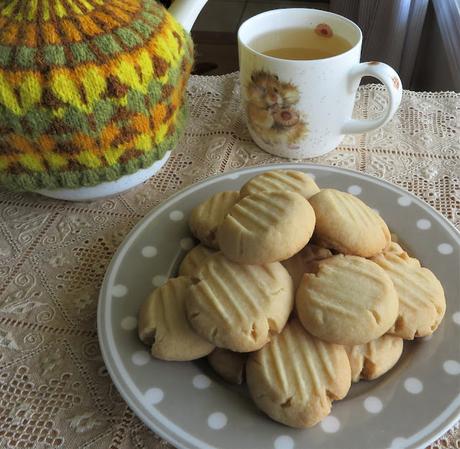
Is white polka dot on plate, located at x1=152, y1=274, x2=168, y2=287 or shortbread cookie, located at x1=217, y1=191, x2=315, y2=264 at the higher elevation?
shortbread cookie, located at x1=217, y1=191, x2=315, y2=264

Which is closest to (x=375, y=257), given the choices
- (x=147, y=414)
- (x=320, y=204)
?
(x=320, y=204)

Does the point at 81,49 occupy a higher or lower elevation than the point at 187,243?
higher

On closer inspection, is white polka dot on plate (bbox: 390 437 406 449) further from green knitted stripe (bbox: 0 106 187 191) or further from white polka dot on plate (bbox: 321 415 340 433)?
green knitted stripe (bbox: 0 106 187 191)

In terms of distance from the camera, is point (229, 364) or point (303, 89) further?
point (303, 89)

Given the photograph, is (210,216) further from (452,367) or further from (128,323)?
(452,367)

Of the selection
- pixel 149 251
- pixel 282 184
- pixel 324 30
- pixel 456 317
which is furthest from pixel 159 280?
pixel 324 30

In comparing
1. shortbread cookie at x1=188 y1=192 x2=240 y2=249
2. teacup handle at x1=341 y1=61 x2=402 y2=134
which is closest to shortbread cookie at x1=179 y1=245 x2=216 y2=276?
shortbread cookie at x1=188 y1=192 x2=240 y2=249

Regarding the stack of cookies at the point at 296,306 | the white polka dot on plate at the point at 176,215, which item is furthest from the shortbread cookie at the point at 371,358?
the white polka dot on plate at the point at 176,215

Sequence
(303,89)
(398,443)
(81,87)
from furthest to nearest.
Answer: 1. (303,89)
2. (81,87)
3. (398,443)
